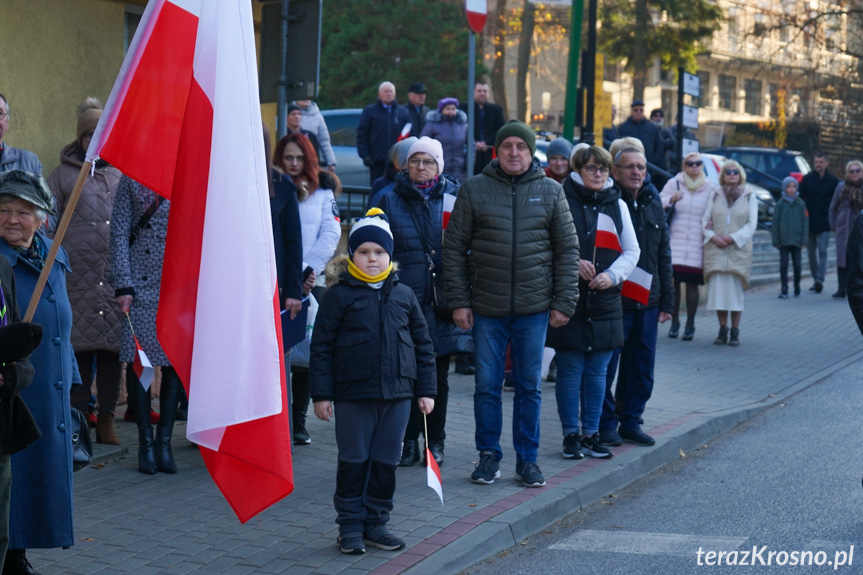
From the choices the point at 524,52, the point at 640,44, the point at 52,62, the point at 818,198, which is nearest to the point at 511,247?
the point at 52,62

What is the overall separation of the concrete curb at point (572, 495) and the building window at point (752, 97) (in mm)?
60811

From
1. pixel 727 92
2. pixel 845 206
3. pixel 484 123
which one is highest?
pixel 727 92

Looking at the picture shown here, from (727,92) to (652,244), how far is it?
6218 centimetres

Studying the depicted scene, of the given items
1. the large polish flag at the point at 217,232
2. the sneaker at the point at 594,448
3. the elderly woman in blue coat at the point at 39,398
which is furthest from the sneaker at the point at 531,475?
the elderly woman in blue coat at the point at 39,398

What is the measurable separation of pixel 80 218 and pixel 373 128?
782 centimetres

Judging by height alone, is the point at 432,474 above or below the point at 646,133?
below

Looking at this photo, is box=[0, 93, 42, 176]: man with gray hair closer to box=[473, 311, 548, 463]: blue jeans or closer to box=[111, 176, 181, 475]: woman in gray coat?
box=[111, 176, 181, 475]: woman in gray coat

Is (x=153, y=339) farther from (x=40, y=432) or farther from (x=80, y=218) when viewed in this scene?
(x=40, y=432)

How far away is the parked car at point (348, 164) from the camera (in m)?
16.3

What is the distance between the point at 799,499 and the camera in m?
6.96

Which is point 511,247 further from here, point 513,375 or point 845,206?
point 845,206

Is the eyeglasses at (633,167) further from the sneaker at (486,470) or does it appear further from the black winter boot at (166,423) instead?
the black winter boot at (166,423)

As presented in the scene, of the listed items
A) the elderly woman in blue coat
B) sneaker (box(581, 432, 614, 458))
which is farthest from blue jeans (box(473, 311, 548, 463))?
the elderly woman in blue coat

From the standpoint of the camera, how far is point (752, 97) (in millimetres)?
69062
